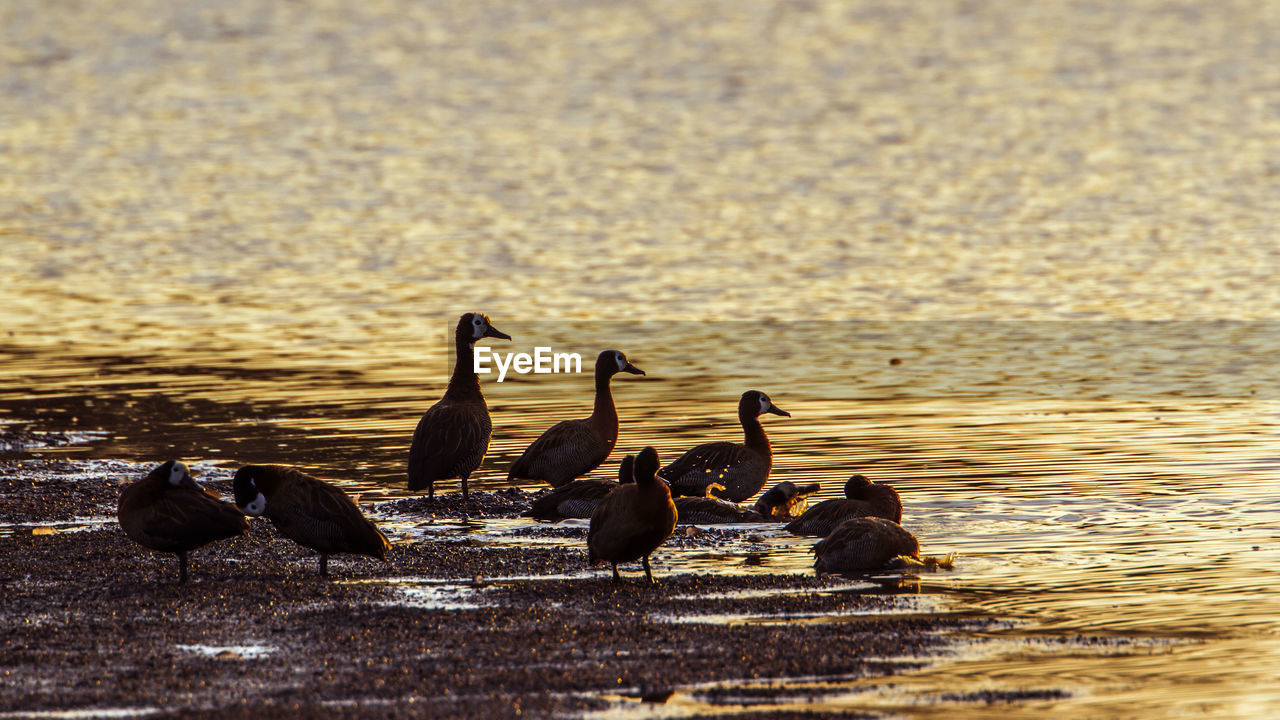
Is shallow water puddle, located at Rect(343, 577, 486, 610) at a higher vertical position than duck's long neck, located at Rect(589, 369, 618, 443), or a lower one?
lower

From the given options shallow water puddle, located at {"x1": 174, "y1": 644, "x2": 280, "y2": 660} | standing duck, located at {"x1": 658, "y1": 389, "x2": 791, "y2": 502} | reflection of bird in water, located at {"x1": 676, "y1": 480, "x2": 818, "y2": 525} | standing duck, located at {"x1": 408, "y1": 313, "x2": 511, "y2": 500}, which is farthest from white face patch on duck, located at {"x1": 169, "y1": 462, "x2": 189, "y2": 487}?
standing duck, located at {"x1": 658, "y1": 389, "x2": 791, "y2": 502}

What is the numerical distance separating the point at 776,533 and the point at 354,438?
240 inches

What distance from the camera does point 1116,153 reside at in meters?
52.9

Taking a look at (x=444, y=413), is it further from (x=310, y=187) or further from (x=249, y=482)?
(x=310, y=187)

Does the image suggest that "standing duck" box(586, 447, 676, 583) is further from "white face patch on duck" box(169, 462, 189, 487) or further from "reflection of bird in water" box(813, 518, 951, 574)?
"white face patch on duck" box(169, 462, 189, 487)

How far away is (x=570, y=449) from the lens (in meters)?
17.8

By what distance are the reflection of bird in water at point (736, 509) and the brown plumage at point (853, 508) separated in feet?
2.00

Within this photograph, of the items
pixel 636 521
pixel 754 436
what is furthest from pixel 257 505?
pixel 754 436

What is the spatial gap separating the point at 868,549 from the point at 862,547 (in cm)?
5

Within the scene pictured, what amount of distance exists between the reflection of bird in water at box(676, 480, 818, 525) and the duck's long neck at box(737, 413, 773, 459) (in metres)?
1.21

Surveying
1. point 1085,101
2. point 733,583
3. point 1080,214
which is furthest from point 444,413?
point 1085,101

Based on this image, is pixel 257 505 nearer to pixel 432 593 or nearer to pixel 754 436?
pixel 432 593

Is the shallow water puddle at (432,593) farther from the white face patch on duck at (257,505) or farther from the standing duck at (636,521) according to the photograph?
the standing duck at (636,521)

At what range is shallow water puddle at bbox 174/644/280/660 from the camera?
37.5 ft
